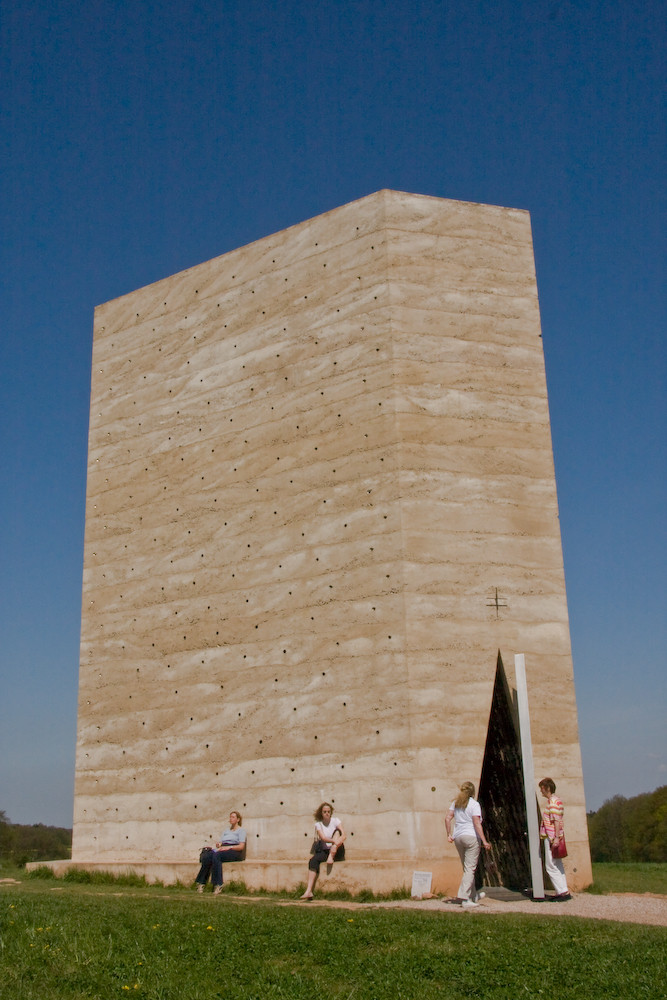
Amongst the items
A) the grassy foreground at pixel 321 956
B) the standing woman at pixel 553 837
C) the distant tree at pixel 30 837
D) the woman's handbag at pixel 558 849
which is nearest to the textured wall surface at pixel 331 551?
the standing woman at pixel 553 837

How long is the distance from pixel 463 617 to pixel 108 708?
658 cm

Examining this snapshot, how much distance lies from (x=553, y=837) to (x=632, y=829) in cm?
1730

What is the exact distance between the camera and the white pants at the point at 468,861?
434 inches

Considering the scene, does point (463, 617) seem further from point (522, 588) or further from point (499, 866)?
point (499, 866)

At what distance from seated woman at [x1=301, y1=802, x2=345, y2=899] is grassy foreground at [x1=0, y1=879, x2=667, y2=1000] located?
2.29m

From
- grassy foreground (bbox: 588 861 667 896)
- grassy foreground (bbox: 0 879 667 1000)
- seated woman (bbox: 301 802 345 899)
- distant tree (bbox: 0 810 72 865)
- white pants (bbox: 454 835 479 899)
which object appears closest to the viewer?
grassy foreground (bbox: 0 879 667 1000)

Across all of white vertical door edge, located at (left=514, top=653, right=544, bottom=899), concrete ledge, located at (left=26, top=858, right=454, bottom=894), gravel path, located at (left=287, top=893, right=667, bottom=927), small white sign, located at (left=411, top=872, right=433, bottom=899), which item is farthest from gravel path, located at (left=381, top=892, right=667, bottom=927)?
white vertical door edge, located at (left=514, top=653, right=544, bottom=899)

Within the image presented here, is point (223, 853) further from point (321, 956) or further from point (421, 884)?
point (321, 956)

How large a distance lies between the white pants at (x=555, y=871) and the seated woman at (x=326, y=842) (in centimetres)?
257

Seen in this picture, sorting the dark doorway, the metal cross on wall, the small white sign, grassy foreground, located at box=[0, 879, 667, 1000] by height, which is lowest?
grassy foreground, located at box=[0, 879, 667, 1000]

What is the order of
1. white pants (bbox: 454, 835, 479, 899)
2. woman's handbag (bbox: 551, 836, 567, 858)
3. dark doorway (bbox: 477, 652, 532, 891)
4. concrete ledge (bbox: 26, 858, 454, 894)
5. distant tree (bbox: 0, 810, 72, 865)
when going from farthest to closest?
distant tree (bbox: 0, 810, 72, 865)
dark doorway (bbox: 477, 652, 532, 891)
concrete ledge (bbox: 26, 858, 454, 894)
woman's handbag (bbox: 551, 836, 567, 858)
white pants (bbox: 454, 835, 479, 899)

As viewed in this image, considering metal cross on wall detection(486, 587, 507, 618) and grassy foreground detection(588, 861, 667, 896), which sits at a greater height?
metal cross on wall detection(486, 587, 507, 618)

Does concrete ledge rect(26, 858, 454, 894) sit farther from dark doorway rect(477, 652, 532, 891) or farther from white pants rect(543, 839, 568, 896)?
white pants rect(543, 839, 568, 896)

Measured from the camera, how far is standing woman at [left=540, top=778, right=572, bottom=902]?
38.1 ft
